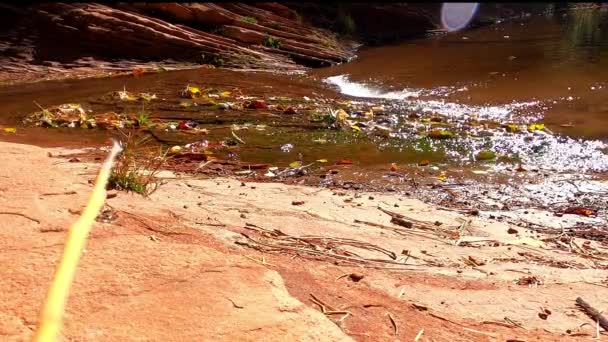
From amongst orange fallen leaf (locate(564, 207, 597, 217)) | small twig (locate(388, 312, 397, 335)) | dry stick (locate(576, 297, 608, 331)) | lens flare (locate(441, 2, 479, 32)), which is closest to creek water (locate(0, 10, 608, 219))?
orange fallen leaf (locate(564, 207, 597, 217))

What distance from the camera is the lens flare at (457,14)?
69.4 ft

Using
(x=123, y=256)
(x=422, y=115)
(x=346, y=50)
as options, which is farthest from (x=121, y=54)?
(x=123, y=256)

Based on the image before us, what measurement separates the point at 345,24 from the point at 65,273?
52.3 ft

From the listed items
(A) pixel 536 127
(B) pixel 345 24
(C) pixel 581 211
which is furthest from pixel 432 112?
(B) pixel 345 24

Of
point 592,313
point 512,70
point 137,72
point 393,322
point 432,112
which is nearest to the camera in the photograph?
point 393,322

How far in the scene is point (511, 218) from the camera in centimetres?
514

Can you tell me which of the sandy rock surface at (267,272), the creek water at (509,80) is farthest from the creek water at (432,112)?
the sandy rock surface at (267,272)

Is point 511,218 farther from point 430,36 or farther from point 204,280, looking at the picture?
point 430,36

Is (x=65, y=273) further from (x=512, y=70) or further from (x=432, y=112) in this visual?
(x=512, y=70)

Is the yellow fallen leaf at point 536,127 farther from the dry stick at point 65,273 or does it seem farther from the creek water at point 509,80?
the dry stick at point 65,273

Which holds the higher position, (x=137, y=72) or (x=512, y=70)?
(x=512, y=70)

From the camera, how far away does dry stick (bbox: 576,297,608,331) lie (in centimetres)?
311

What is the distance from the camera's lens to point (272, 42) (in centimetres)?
1420

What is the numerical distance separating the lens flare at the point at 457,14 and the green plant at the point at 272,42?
8191mm
